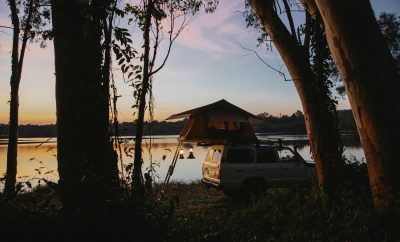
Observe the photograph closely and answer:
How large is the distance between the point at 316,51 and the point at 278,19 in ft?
12.9

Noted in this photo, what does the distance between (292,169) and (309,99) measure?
6966mm

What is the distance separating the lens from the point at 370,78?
427 centimetres

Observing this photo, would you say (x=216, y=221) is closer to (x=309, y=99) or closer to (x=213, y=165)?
(x=309, y=99)

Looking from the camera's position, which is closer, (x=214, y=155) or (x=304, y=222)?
(x=304, y=222)

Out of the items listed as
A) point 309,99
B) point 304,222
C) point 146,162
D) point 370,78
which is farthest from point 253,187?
point 146,162

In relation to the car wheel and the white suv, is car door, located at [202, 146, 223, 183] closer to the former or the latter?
the white suv

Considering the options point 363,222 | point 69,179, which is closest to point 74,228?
point 69,179

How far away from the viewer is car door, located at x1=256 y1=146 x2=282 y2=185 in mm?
13453

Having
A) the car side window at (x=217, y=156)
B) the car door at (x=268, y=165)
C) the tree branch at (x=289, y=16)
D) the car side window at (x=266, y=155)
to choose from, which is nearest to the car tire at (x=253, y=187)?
the car door at (x=268, y=165)

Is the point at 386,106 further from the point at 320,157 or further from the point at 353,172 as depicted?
the point at 353,172

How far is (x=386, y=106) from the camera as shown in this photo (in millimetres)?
4254

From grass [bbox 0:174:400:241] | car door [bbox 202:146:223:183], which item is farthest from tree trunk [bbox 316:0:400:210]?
car door [bbox 202:146:223:183]

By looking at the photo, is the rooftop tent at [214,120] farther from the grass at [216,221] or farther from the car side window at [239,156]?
the grass at [216,221]

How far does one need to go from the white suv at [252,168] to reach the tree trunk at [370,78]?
868 cm
